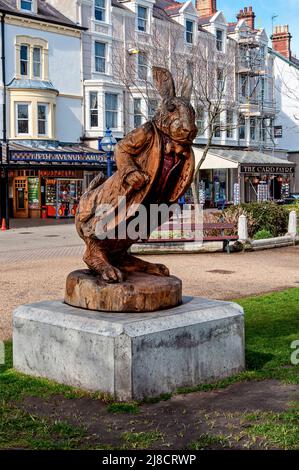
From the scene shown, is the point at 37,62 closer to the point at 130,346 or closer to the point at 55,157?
the point at 55,157

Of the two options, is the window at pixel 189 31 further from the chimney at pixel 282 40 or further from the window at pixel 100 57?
the chimney at pixel 282 40

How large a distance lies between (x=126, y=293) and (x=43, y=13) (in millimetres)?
32322

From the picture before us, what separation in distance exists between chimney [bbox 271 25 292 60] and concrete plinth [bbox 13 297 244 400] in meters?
49.5

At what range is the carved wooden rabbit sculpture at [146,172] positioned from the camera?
19.2 ft

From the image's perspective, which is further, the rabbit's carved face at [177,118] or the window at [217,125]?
the window at [217,125]

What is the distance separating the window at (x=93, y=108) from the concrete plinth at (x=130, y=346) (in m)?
31.2

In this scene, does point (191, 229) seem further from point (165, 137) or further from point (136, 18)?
point (136, 18)

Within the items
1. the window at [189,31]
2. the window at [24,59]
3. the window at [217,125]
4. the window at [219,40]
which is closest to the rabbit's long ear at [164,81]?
the window at [217,125]

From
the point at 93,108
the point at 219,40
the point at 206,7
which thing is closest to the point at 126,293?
the point at 93,108

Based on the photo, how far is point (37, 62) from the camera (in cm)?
3378

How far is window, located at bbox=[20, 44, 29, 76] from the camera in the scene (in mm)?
33094

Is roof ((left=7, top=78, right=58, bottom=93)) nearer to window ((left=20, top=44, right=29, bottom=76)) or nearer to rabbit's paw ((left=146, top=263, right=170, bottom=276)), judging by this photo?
window ((left=20, top=44, right=29, bottom=76))
